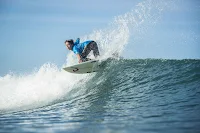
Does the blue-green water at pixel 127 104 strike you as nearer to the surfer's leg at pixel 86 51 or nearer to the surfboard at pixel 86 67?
→ the surfboard at pixel 86 67

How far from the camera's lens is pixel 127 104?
21.1 ft

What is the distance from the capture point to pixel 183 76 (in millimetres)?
8297

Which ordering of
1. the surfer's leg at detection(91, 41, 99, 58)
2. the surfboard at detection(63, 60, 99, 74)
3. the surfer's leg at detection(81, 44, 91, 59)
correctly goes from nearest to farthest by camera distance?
the surfboard at detection(63, 60, 99, 74), the surfer's leg at detection(81, 44, 91, 59), the surfer's leg at detection(91, 41, 99, 58)

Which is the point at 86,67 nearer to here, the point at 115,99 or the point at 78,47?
the point at 78,47

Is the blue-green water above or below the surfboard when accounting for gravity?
below

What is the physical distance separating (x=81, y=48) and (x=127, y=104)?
5072 mm

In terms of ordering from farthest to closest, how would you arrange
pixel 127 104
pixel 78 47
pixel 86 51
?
1. pixel 86 51
2. pixel 78 47
3. pixel 127 104

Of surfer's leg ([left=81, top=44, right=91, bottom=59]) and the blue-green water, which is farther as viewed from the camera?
surfer's leg ([left=81, top=44, right=91, bottom=59])

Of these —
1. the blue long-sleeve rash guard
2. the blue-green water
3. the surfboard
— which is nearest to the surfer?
the blue long-sleeve rash guard

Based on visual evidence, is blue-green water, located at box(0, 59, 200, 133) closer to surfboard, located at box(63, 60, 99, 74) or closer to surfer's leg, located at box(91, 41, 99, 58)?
surfboard, located at box(63, 60, 99, 74)

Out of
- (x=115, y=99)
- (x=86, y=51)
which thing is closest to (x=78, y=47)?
(x=86, y=51)

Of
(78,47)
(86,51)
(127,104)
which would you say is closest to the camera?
(127,104)

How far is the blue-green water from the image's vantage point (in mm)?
4086

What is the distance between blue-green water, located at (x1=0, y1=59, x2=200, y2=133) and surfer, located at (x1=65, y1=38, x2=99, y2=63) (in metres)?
0.97
